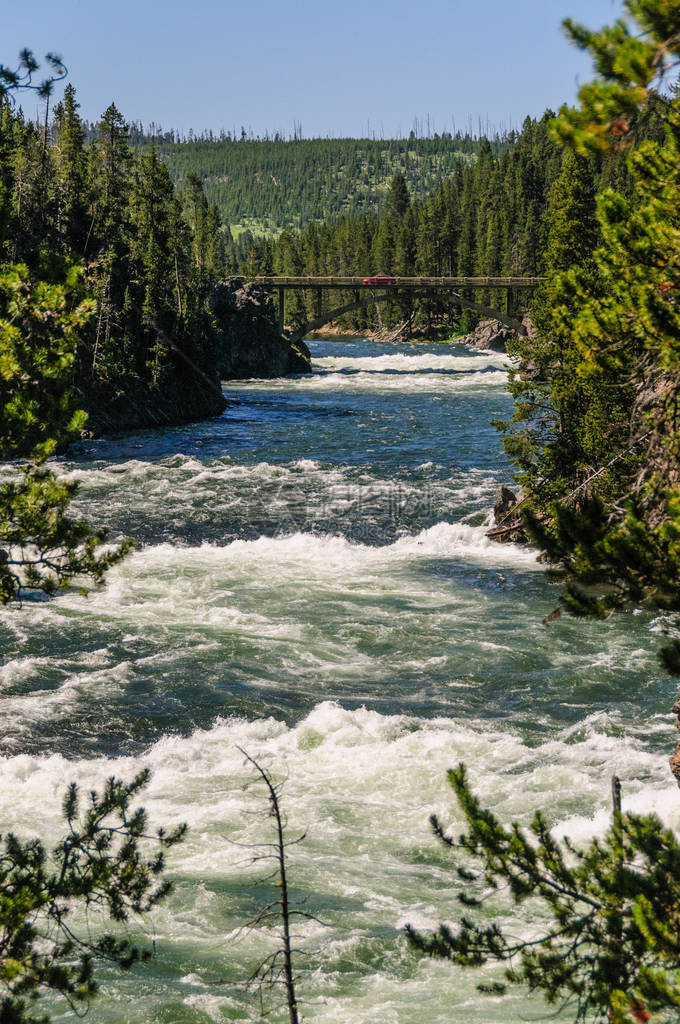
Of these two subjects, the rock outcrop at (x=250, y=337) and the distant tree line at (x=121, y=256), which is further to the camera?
the rock outcrop at (x=250, y=337)

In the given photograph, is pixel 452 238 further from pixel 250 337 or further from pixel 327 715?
pixel 327 715

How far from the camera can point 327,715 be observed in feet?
55.8

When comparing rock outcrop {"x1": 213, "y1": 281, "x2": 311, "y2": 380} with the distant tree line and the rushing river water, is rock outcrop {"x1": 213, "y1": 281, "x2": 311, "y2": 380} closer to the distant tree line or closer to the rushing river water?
the distant tree line

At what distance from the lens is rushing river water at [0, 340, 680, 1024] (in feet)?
36.9

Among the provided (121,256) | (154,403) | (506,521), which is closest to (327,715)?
(506,521)

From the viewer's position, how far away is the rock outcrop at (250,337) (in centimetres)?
8406

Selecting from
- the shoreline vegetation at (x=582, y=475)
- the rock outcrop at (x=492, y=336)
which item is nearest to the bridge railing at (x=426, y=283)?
the rock outcrop at (x=492, y=336)

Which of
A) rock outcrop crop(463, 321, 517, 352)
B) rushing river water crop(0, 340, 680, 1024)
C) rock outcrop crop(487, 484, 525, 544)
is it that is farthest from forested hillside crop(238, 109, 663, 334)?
rushing river water crop(0, 340, 680, 1024)

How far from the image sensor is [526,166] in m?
134

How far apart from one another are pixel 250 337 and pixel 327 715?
71.5 m

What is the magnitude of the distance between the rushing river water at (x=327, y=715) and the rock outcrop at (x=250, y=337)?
51.8 m

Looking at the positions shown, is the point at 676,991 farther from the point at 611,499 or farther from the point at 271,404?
the point at 271,404

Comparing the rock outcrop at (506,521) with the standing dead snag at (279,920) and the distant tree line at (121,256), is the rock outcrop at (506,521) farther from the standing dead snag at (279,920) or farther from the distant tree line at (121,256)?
the distant tree line at (121,256)

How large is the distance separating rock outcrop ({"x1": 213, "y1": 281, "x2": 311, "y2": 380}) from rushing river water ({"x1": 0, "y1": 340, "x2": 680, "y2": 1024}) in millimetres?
51771
